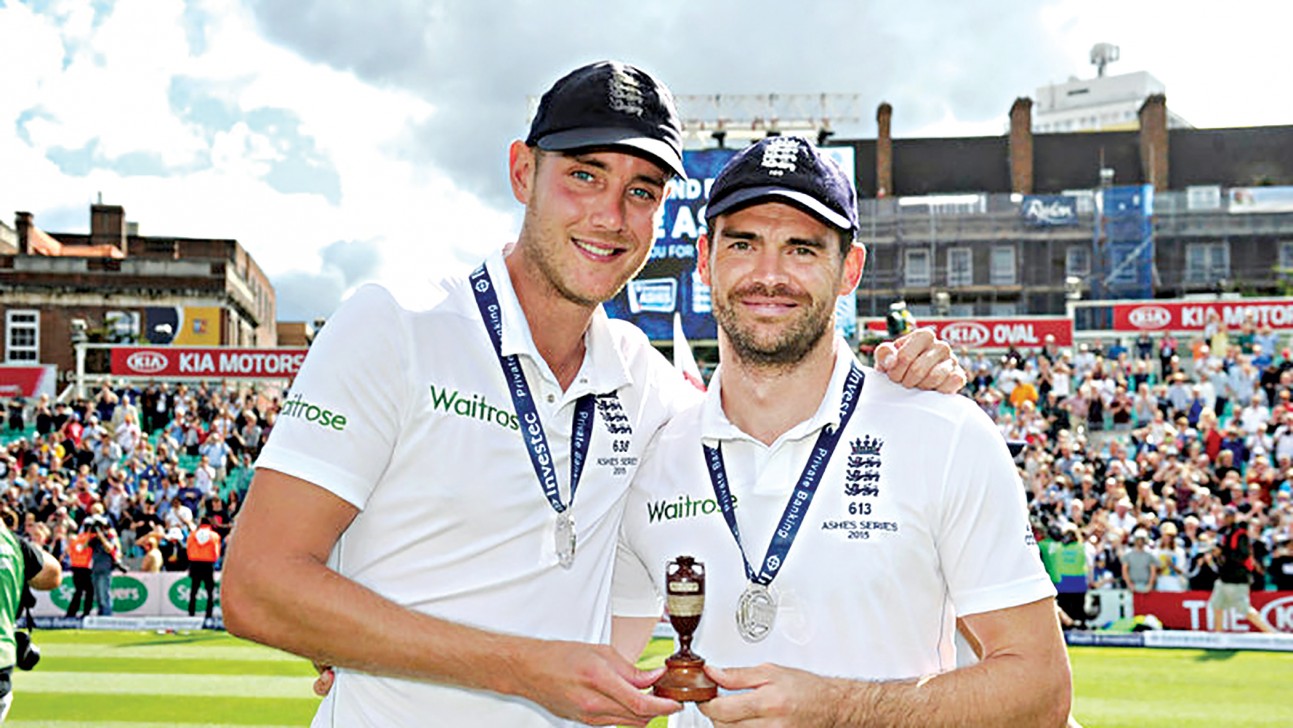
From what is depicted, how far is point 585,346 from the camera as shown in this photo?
337cm

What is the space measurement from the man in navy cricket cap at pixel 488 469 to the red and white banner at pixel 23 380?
32207mm

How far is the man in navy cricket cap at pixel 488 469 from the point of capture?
254 cm

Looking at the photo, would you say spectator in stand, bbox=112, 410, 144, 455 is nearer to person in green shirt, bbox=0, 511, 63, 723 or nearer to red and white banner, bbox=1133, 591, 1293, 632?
red and white banner, bbox=1133, 591, 1293, 632

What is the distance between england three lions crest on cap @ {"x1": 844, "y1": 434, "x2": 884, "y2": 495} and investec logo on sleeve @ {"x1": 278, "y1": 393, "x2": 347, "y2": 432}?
4.13ft

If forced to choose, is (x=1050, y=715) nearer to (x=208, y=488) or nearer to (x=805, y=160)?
(x=805, y=160)

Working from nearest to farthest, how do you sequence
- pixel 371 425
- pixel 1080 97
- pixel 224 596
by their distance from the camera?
pixel 224 596 → pixel 371 425 → pixel 1080 97

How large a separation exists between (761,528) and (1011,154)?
58240mm

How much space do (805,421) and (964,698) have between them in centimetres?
80

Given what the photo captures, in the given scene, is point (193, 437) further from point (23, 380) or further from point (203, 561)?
point (203, 561)

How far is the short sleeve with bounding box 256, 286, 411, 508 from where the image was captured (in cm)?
266

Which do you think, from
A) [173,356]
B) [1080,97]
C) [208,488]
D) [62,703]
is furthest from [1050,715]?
[1080,97]

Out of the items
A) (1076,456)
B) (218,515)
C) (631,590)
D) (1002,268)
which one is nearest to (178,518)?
(218,515)

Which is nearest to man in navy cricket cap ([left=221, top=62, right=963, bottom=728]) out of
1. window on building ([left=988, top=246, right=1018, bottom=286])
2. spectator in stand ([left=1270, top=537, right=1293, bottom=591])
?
spectator in stand ([left=1270, top=537, right=1293, bottom=591])

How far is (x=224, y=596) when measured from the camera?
258cm
